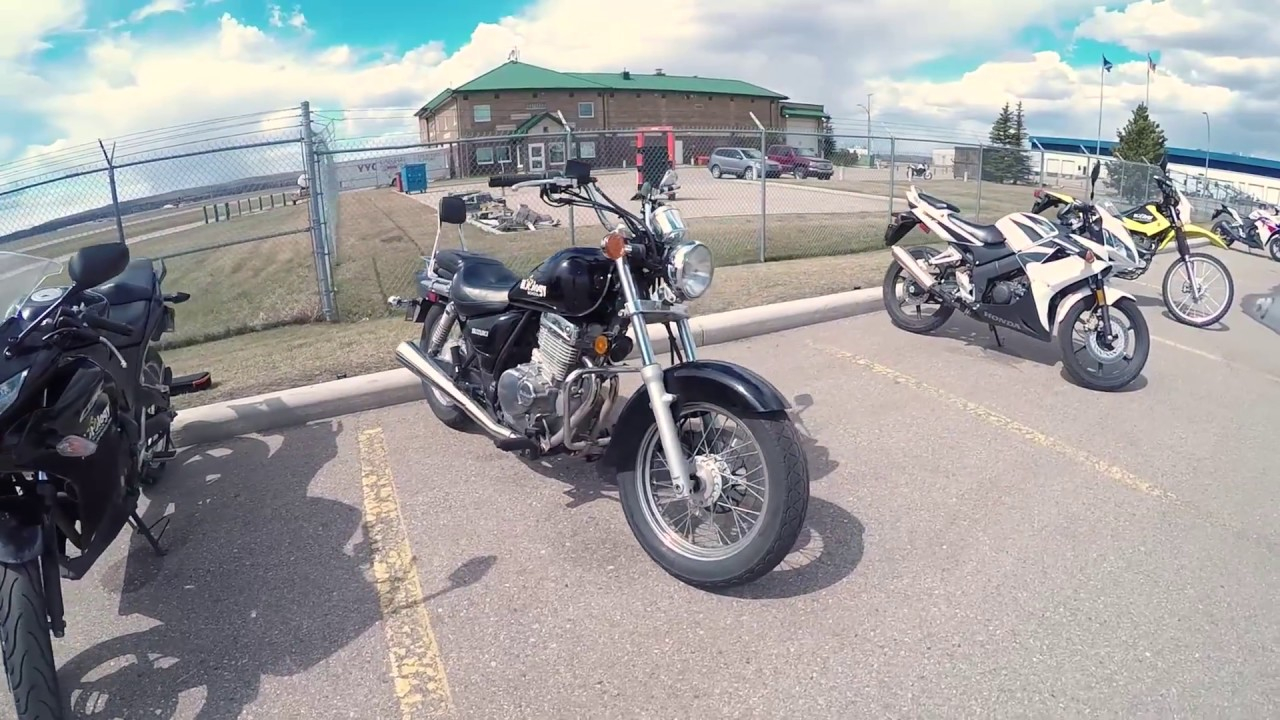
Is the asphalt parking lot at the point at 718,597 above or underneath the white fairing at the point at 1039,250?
underneath

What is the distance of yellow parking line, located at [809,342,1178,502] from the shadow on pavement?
357 centimetres

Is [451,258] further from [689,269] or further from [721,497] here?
[721,497]

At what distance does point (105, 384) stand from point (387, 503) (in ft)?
4.41

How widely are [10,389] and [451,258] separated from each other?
8.10ft

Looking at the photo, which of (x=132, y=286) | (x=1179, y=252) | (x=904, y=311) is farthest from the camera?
(x=1179, y=252)

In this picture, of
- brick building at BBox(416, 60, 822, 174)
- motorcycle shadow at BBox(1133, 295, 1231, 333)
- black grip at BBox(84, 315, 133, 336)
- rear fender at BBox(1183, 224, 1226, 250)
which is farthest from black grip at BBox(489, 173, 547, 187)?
brick building at BBox(416, 60, 822, 174)

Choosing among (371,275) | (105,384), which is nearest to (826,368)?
(105,384)

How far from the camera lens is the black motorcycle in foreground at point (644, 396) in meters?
2.90

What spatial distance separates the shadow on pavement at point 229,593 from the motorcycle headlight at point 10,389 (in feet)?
3.31

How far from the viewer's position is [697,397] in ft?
9.93

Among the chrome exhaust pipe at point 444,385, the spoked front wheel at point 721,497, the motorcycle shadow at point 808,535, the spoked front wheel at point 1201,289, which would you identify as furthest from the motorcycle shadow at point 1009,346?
the chrome exhaust pipe at point 444,385

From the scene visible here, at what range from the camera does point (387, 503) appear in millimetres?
3873

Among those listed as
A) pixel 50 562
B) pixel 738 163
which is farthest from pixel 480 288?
pixel 738 163

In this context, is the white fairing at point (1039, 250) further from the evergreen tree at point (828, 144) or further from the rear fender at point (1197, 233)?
the evergreen tree at point (828, 144)
